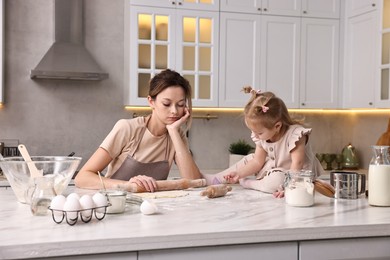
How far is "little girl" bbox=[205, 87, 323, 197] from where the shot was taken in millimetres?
2615

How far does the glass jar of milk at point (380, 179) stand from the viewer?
200 centimetres

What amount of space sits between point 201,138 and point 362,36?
1.66 meters

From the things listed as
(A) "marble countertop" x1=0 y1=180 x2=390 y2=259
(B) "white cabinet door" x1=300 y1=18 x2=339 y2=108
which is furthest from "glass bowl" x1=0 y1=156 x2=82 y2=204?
(B) "white cabinet door" x1=300 y1=18 x2=339 y2=108

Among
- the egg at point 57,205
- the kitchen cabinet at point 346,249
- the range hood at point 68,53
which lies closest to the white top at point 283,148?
the kitchen cabinet at point 346,249

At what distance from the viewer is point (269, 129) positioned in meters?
2.69

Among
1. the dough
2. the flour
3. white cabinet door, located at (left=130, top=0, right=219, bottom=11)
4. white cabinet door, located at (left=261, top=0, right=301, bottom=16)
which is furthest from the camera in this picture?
white cabinet door, located at (left=261, top=0, right=301, bottom=16)

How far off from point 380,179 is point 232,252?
0.78 m

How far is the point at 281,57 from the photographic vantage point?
4.70 meters

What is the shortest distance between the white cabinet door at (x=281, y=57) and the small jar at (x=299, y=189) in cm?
268

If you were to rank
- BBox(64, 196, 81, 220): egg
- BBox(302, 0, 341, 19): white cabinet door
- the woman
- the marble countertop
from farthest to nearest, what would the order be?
BBox(302, 0, 341, 19): white cabinet door, the woman, BBox(64, 196, 81, 220): egg, the marble countertop

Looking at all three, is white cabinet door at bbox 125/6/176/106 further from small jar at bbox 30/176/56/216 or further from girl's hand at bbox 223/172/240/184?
small jar at bbox 30/176/56/216

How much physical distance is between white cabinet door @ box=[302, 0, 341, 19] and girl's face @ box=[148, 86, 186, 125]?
239cm

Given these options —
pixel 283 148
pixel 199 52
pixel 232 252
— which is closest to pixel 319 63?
pixel 199 52

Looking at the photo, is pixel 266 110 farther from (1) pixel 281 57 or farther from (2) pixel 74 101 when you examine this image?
(2) pixel 74 101
